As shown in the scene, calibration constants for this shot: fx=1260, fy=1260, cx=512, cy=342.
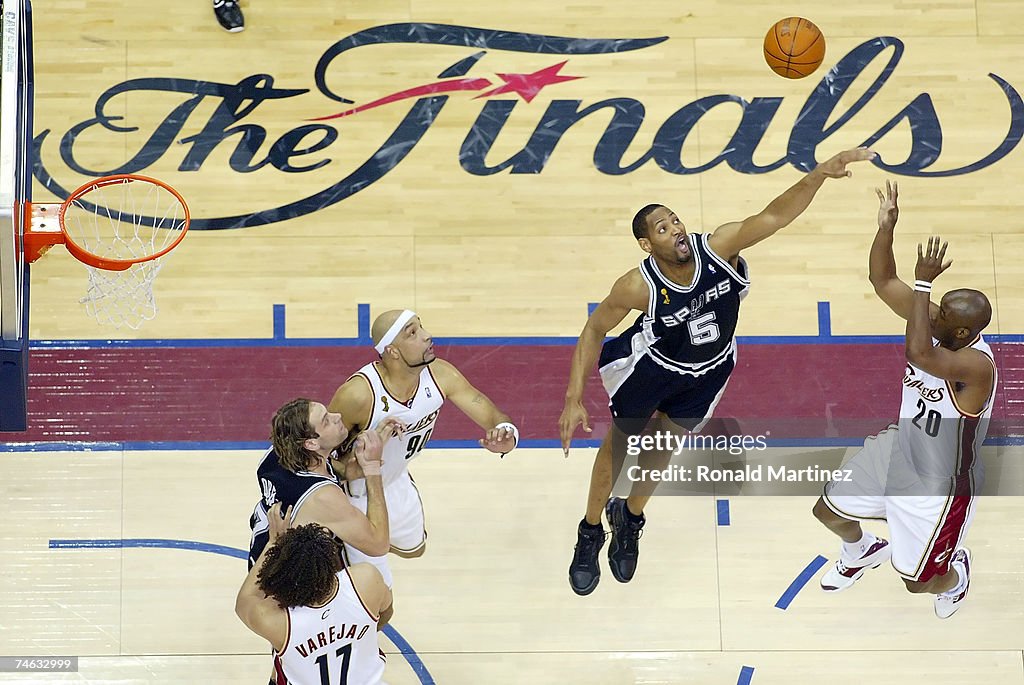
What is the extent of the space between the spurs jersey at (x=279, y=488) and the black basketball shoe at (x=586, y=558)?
1.57m

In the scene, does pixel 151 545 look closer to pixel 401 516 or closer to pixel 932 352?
pixel 401 516

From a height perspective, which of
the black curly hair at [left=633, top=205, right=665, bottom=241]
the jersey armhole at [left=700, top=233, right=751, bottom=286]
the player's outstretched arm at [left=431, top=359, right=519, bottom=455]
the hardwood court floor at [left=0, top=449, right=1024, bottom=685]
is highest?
the black curly hair at [left=633, top=205, right=665, bottom=241]

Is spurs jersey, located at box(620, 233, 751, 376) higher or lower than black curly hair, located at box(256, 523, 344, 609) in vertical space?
higher

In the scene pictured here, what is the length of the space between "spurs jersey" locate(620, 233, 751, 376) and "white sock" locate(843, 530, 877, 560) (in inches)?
59.8

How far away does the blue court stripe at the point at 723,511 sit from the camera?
7.41m

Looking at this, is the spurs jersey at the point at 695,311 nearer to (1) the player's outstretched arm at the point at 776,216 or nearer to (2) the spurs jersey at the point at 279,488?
(1) the player's outstretched arm at the point at 776,216

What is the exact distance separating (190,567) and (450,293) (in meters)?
2.25

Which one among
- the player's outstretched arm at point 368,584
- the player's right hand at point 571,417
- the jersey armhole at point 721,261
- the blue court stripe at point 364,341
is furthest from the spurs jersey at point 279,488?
the jersey armhole at point 721,261

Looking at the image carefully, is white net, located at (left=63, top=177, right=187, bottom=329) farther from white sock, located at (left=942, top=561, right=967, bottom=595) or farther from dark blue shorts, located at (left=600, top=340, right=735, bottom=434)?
white sock, located at (left=942, top=561, right=967, bottom=595)

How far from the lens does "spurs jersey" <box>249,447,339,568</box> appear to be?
5.85 metres

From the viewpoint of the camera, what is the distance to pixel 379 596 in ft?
18.6

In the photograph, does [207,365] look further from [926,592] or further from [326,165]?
[926,592]

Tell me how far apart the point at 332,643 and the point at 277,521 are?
2.01 feet


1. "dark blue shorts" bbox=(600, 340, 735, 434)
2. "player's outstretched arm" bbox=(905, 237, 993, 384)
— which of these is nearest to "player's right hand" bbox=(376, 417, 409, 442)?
"dark blue shorts" bbox=(600, 340, 735, 434)
